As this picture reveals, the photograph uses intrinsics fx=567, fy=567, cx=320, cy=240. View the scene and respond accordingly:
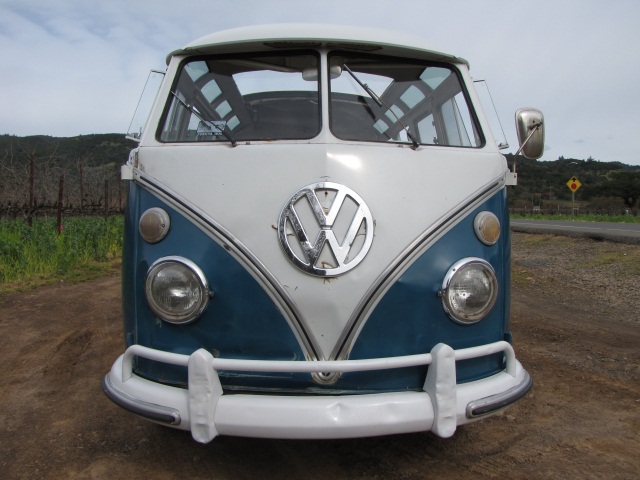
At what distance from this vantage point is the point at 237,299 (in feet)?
7.56

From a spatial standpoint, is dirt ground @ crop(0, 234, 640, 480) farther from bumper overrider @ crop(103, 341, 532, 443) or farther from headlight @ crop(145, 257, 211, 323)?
headlight @ crop(145, 257, 211, 323)

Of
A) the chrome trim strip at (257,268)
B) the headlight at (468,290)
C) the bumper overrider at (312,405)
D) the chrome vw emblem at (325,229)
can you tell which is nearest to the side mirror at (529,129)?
the headlight at (468,290)

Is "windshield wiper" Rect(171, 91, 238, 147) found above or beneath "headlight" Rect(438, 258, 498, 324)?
above

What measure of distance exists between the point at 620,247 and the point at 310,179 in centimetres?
880

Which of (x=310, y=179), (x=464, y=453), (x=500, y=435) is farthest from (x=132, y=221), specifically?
(x=500, y=435)

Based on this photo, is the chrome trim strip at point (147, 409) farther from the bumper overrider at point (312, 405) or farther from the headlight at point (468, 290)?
the headlight at point (468, 290)

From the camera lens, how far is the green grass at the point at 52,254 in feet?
26.2

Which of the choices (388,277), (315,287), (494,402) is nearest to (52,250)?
(315,287)

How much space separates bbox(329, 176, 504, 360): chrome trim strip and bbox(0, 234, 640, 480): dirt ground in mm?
726

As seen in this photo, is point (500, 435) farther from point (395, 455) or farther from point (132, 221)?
point (132, 221)

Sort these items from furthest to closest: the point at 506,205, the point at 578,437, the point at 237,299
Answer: the point at 578,437
the point at 506,205
the point at 237,299

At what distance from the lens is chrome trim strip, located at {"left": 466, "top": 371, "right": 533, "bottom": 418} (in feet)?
7.28

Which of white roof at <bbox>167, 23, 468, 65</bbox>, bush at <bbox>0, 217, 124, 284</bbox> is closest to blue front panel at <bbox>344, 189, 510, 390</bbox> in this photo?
white roof at <bbox>167, 23, 468, 65</bbox>

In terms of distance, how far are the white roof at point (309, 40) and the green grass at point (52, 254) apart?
5821mm
